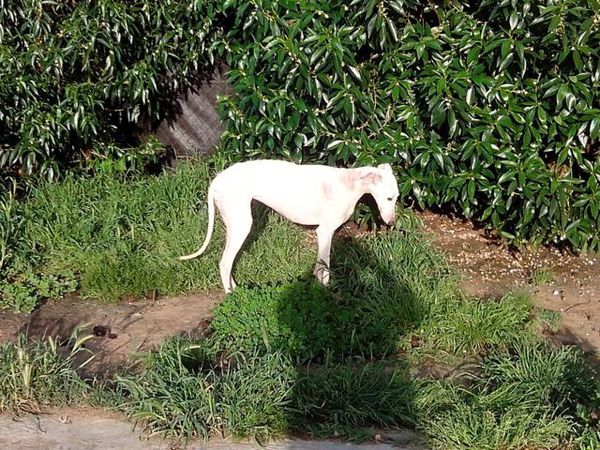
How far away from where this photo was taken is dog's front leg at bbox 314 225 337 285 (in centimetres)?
548

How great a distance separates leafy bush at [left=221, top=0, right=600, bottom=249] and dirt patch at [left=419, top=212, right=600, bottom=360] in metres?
0.22

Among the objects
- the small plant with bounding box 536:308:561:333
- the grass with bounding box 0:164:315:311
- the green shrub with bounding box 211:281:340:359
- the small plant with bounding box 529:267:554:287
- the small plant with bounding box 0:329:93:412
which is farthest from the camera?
the small plant with bounding box 529:267:554:287

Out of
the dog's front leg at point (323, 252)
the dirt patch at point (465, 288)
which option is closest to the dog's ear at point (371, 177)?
the dog's front leg at point (323, 252)

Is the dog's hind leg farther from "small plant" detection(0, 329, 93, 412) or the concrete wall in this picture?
the concrete wall

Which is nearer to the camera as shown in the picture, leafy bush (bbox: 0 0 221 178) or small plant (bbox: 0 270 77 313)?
small plant (bbox: 0 270 77 313)

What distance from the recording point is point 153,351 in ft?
16.4

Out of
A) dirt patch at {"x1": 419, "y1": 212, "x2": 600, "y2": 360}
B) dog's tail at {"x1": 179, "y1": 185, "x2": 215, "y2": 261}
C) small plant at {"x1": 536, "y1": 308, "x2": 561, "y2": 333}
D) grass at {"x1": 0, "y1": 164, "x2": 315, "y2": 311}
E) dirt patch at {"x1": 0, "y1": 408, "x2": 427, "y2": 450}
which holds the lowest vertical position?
dirt patch at {"x1": 419, "y1": 212, "x2": 600, "y2": 360}

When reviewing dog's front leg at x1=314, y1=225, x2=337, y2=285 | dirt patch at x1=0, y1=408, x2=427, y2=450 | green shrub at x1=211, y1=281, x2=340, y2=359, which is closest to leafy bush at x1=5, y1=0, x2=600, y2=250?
dog's front leg at x1=314, y1=225, x2=337, y2=285

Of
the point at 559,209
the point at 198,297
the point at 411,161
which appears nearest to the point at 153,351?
the point at 198,297

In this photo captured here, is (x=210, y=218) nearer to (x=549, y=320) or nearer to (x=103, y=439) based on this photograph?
(x=103, y=439)

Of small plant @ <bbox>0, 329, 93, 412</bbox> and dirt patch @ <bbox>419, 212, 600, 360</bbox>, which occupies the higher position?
small plant @ <bbox>0, 329, 93, 412</bbox>

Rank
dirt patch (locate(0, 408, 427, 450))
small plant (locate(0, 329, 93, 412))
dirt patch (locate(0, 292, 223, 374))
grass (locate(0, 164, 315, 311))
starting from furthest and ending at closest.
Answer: grass (locate(0, 164, 315, 311)) → dirt patch (locate(0, 292, 223, 374)) → small plant (locate(0, 329, 93, 412)) → dirt patch (locate(0, 408, 427, 450))

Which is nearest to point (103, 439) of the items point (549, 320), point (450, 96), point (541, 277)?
point (549, 320)

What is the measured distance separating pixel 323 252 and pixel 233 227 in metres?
0.59
